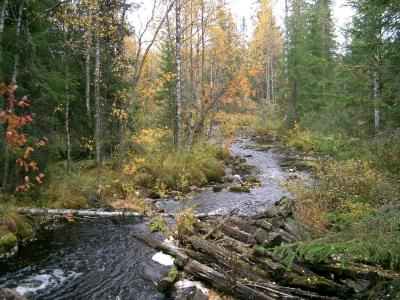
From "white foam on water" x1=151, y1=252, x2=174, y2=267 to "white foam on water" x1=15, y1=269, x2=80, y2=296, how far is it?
5.52ft

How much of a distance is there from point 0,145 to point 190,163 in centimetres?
905

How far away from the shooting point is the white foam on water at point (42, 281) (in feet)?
23.4

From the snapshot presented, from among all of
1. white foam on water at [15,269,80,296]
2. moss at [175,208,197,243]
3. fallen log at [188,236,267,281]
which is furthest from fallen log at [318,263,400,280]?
white foam on water at [15,269,80,296]

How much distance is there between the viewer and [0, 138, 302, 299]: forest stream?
7227 millimetres

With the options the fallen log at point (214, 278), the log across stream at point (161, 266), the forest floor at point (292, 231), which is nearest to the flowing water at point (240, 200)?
the forest floor at point (292, 231)

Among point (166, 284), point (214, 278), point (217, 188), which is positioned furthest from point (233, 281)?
point (217, 188)

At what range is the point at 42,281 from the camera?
7.52 meters

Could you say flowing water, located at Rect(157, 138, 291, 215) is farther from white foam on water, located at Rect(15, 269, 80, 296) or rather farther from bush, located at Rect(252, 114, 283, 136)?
bush, located at Rect(252, 114, 283, 136)

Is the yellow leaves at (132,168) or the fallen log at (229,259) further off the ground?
the yellow leaves at (132,168)

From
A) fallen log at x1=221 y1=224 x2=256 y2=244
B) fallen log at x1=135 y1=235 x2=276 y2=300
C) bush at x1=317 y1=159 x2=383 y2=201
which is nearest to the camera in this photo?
fallen log at x1=135 y1=235 x2=276 y2=300

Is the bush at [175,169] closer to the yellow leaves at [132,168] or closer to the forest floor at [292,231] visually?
the yellow leaves at [132,168]

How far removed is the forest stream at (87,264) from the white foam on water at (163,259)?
114mm

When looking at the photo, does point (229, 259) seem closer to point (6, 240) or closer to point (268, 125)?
point (6, 240)

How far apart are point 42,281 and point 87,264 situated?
1089mm
